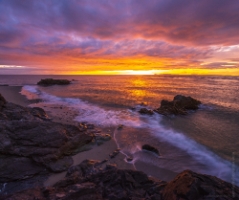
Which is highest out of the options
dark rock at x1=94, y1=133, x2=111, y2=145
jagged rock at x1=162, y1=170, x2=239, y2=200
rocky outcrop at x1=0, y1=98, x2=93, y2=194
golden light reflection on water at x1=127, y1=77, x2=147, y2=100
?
jagged rock at x1=162, y1=170, x2=239, y2=200

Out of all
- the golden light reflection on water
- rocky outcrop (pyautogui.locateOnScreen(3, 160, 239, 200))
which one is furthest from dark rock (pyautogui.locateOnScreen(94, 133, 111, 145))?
the golden light reflection on water

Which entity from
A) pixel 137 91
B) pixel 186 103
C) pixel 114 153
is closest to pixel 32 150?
pixel 114 153

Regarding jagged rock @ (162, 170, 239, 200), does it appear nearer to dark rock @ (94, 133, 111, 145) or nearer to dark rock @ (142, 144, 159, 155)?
dark rock @ (142, 144, 159, 155)

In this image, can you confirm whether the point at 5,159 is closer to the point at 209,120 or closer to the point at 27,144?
the point at 27,144

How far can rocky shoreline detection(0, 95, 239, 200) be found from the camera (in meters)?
4.20

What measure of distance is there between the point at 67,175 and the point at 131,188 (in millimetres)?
2478

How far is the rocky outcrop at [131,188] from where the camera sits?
396cm

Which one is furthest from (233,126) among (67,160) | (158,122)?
(67,160)

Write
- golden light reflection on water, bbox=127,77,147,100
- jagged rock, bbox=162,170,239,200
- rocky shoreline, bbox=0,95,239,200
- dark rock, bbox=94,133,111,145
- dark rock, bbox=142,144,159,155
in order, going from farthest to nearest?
1. golden light reflection on water, bbox=127,77,147,100
2. dark rock, bbox=94,133,111,145
3. dark rock, bbox=142,144,159,155
4. rocky shoreline, bbox=0,95,239,200
5. jagged rock, bbox=162,170,239,200

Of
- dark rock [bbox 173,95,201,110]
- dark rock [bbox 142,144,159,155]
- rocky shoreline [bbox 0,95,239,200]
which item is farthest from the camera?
dark rock [bbox 173,95,201,110]

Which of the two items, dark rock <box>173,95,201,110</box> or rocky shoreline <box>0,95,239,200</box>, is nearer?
rocky shoreline <box>0,95,239,200</box>

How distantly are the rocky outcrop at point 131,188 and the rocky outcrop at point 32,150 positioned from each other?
1.99 meters

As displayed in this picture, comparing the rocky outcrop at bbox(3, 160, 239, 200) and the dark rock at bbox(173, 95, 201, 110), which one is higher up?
the rocky outcrop at bbox(3, 160, 239, 200)

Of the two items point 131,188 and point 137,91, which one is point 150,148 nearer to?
point 131,188
